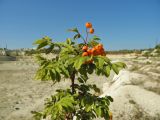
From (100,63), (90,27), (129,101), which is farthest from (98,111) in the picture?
(129,101)

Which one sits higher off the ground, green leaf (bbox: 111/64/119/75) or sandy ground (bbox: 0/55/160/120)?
green leaf (bbox: 111/64/119/75)

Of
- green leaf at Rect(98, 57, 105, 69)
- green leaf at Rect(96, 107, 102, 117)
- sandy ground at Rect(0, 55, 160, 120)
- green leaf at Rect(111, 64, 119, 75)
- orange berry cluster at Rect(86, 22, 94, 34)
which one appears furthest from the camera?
sandy ground at Rect(0, 55, 160, 120)

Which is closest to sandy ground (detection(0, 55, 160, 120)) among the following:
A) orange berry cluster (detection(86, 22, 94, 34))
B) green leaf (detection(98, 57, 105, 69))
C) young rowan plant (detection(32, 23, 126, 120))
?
young rowan plant (detection(32, 23, 126, 120))

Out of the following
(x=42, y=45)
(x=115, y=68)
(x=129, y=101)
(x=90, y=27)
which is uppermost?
(x=90, y=27)

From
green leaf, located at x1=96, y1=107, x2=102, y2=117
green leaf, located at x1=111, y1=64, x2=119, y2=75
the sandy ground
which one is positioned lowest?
the sandy ground

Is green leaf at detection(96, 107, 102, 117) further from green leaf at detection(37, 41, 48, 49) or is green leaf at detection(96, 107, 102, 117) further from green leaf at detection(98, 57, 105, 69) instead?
green leaf at detection(37, 41, 48, 49)

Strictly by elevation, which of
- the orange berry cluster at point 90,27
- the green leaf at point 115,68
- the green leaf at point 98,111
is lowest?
the green leaf at point 98,111

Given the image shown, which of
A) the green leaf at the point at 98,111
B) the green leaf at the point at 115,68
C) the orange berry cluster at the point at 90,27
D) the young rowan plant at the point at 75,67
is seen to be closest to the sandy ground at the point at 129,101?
the young rowan plant at the point at 75,67

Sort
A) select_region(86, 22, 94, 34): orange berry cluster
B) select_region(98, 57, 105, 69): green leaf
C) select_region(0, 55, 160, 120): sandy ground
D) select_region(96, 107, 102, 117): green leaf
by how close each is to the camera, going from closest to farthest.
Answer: select_region(98, 57, 105, 69): green leaf < select_region(96, 107, 102, 117): green leaf < select_region(86, 22, 94, 34): orange berry cluster < select_region(0, 55, 160, 120): sandy ground

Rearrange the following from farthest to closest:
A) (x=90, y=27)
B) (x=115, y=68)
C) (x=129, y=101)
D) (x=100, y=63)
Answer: (x=129, y=101) < (x=90, y=27) < (x=115, y=68) < (x=100, y=63)

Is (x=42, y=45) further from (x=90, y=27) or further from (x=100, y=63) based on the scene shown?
(x=100, y=63)

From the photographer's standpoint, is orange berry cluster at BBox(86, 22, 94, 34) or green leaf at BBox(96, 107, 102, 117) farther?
orange berry cluster at BBox(86, 22, 94, 34)

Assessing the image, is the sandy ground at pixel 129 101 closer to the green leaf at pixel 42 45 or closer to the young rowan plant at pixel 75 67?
the young rowan plant at pixel 75 67

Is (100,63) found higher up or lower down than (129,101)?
higher up
